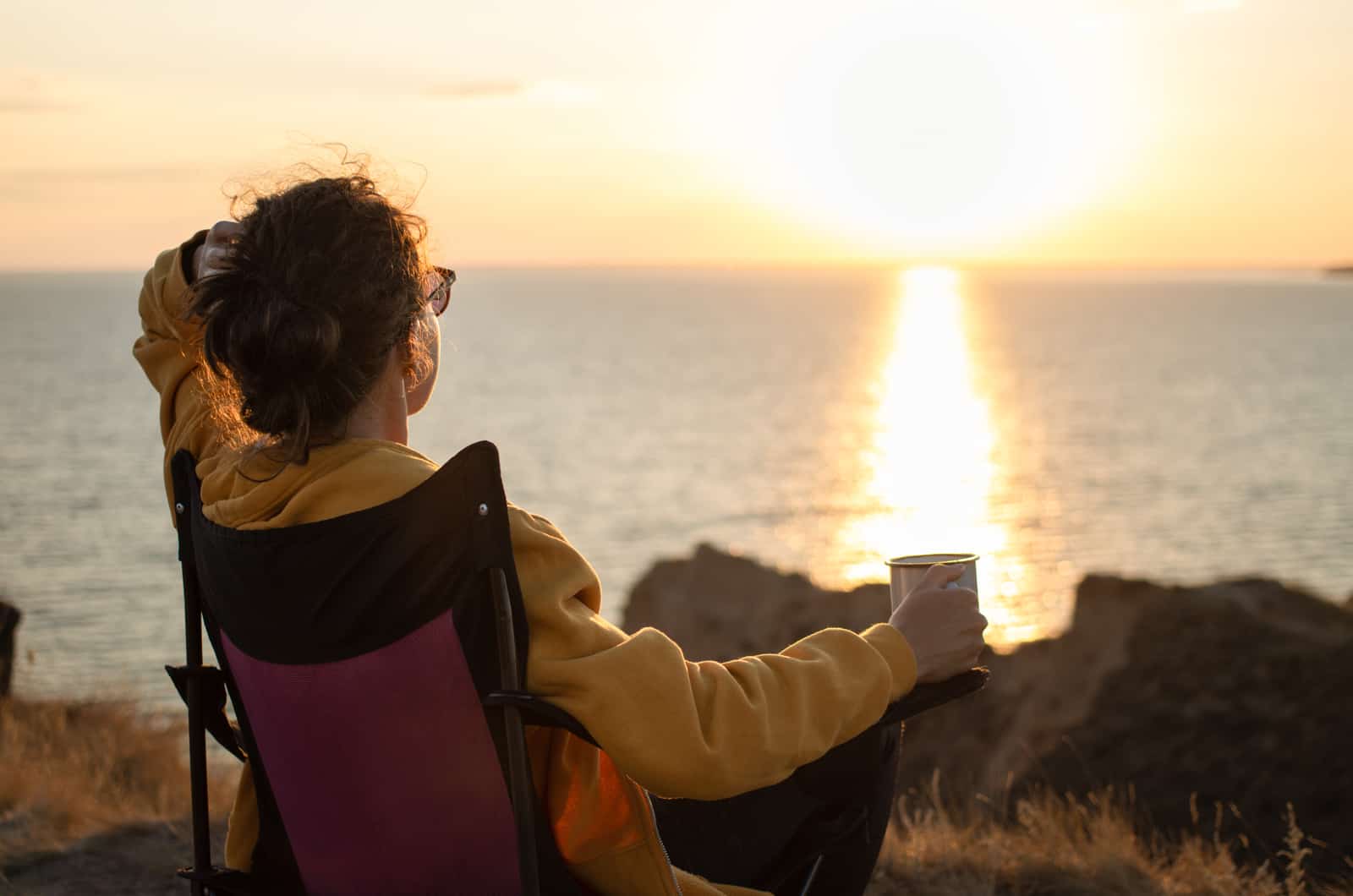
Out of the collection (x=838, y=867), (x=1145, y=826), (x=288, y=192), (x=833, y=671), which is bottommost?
(x=1145, y=826)

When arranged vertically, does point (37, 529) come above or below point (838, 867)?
below

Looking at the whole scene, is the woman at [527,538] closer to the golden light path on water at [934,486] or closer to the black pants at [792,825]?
the black pants at [792,825]

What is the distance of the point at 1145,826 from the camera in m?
5.69

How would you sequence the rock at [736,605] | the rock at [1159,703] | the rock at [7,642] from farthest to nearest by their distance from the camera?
the rock at [736,605] → the rock at [7,642] → the rock at [1159,703]

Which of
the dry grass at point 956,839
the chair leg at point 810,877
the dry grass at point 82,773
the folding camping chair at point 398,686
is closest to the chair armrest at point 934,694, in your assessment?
the folding camping chair at point 398,686

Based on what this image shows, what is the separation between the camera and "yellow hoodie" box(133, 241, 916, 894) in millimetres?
1694

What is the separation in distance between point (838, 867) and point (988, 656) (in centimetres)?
607

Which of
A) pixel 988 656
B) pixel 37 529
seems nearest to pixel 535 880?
pixel 988 656

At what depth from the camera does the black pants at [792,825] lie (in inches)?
85.0

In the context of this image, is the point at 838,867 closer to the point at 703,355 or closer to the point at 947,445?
the point at 947,445

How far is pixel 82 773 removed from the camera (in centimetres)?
497

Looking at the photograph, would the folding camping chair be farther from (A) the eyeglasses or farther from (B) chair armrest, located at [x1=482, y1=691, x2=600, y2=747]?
(A) the eyeglasses

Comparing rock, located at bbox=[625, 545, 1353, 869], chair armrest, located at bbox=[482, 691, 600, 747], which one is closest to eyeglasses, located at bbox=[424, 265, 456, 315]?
chair armrest, located at bbox=[482, 691, 600, 747]

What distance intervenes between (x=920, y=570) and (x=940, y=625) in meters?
0.10
